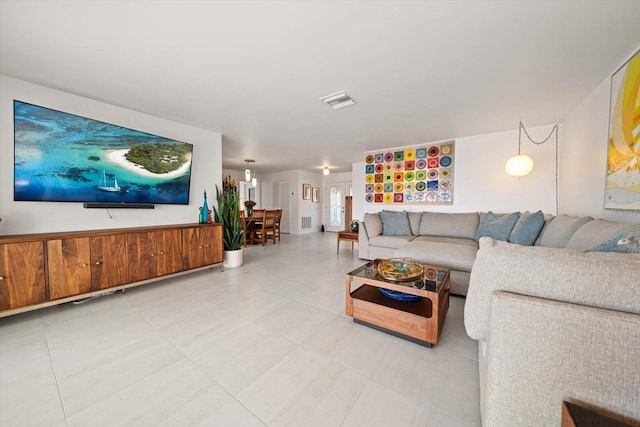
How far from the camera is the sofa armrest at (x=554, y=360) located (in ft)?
2.06

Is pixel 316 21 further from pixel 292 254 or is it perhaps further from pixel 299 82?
pixel 292 254

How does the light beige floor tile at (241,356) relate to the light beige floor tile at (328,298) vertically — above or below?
below

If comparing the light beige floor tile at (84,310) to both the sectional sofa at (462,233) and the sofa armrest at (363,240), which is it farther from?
the sofa armrest at (363,240)

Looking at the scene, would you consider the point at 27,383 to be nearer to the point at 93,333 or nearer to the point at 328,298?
the point at 93,333

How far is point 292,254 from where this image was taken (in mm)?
4535

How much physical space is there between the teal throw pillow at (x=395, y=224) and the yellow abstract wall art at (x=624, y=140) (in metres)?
2.24

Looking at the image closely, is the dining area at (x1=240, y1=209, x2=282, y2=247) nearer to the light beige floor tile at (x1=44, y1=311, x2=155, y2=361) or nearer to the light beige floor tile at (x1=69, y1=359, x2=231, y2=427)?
the light beige floor tile at (x1=44, y1=311, x2=155, y2=361)

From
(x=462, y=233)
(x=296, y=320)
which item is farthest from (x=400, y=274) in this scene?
(x=462, y=233)

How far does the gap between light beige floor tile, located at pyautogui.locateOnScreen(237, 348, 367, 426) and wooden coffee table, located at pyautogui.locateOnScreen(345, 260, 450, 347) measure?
1.66ft

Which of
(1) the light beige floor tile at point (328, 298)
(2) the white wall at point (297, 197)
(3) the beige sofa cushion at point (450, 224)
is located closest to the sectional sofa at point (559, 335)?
(1) the light beige floor tile at point (328, 298)

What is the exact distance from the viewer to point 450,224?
11.9ft

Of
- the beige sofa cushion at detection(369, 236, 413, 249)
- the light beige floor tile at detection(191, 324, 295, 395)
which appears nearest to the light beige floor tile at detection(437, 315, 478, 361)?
the light beige floor tile at detection(191, 324, 295, 395)

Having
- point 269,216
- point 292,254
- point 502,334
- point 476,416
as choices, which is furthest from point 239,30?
point 269,216

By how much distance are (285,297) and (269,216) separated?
3.57 m
